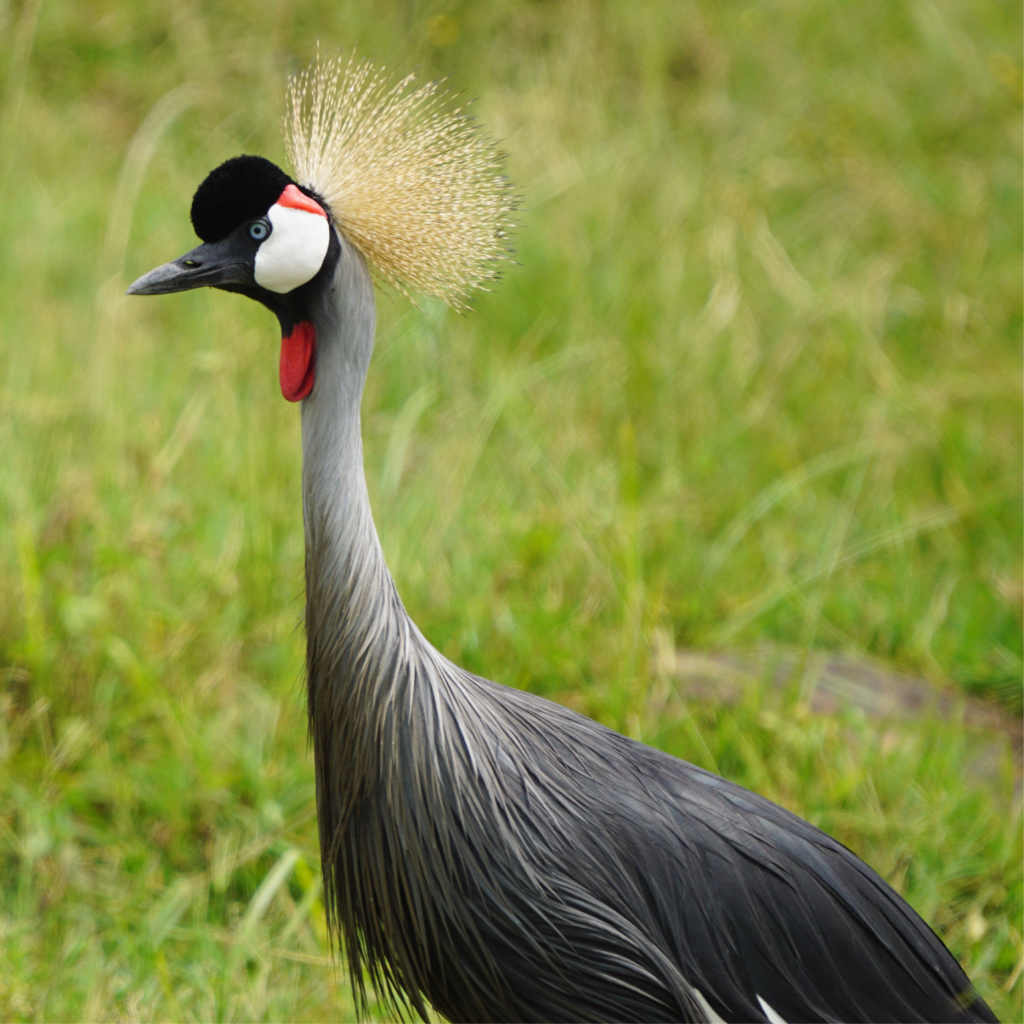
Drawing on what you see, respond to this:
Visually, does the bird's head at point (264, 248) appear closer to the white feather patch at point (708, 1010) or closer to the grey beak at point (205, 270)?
the grey beak at point (205, 270)

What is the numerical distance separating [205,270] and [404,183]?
0.30 metres

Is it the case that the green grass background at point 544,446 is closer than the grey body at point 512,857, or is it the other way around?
the grey body at point 512,857

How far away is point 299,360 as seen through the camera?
5.02 ft

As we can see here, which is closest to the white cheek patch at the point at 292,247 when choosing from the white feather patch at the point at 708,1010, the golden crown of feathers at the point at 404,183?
the golden crown of feathers at the point at 404,183

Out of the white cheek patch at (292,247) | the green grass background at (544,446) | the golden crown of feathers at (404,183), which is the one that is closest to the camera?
the white cheek patch at (292,247)

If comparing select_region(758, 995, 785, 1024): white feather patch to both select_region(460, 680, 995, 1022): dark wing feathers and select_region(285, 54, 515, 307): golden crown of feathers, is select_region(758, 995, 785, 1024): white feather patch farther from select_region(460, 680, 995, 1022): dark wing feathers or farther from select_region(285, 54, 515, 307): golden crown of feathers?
select_region(285, 54, 515, 307): golden crown of feathers

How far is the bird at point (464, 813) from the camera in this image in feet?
4.94

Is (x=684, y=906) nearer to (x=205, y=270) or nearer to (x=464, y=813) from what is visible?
(x=464, y=813)

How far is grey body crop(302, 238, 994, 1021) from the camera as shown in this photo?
59.3 inches

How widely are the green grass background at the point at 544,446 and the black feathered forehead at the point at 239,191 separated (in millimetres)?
1006

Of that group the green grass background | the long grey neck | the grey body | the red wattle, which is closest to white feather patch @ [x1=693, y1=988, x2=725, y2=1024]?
the grey body

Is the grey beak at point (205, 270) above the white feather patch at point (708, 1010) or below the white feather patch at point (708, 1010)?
above

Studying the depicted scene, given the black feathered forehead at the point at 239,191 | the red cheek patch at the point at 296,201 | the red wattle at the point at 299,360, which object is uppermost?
the black feathered forehead at the point at 239,191

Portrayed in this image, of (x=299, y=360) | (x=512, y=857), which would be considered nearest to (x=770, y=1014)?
(x=512, y=857)
